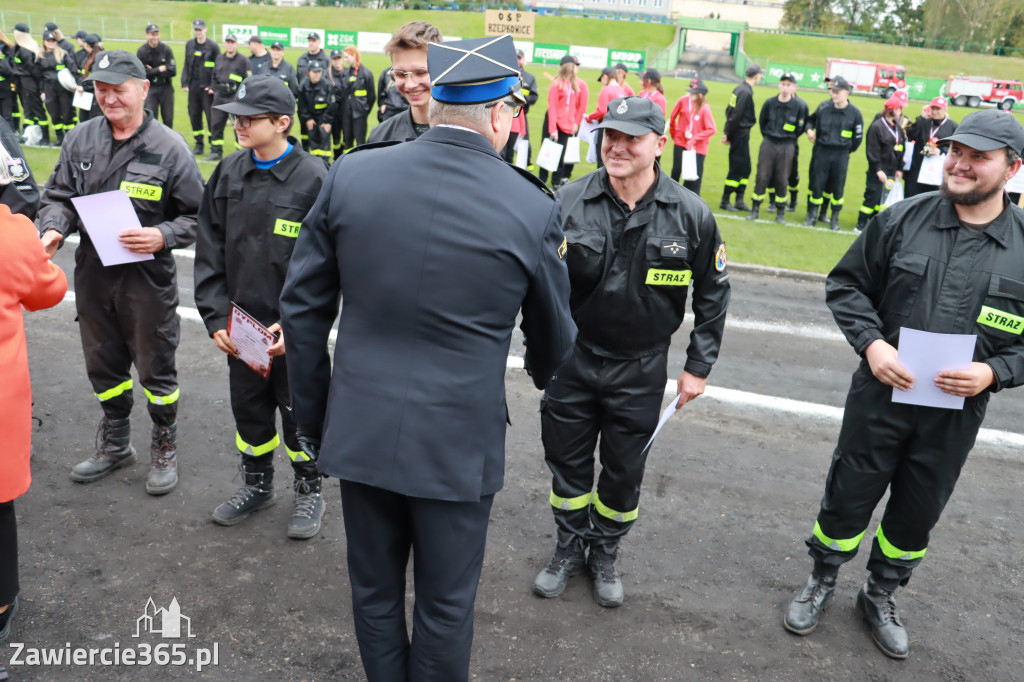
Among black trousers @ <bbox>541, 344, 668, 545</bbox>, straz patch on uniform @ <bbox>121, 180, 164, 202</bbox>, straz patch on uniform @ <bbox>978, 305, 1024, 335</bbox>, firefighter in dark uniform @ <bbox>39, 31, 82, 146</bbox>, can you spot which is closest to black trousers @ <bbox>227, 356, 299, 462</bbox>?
straz patch on uniform @ <bbox>121, 180, 164, 202</bbox>

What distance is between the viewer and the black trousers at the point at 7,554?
335cm

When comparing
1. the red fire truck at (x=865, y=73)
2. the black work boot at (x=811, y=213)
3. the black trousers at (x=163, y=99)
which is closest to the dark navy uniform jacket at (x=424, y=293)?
the black work boot at (x=811, y=213)

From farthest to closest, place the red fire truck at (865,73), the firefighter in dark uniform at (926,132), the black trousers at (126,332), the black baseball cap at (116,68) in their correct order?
1. the red fire truck at (865,73)
2. the firefighter in dark uniform at (926,132)
3. the black trousers at (126,332)
4. the black baseball cap at (116,68)

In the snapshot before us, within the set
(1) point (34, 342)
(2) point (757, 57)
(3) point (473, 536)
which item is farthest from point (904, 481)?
(2) point (757, 57)

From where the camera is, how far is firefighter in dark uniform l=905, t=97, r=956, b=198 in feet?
40.8

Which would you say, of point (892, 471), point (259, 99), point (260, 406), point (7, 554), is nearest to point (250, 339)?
point (260, 406)

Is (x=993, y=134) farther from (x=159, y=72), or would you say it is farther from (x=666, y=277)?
(x=159, y=72)

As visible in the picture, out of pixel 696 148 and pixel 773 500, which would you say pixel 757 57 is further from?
pixel 773 500

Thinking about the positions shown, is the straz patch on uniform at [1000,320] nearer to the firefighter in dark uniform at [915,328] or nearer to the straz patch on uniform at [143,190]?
the firefighter in dark uniform at [915,328]

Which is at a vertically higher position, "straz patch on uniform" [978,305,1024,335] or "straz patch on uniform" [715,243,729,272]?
"straz patch on uniform" [715,243,729,272]

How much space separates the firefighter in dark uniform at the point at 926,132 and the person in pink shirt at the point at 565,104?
5479 millimetres

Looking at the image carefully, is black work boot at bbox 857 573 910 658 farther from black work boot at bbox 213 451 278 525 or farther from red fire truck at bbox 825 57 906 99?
red fire truck at bbox 825 57 906 99

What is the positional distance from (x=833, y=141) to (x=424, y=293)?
40.3 feet

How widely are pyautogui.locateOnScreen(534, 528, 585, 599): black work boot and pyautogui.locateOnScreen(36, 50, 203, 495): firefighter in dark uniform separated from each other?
89.8 inches
